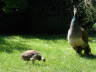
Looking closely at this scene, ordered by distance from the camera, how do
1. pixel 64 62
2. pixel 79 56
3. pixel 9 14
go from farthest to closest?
pixel 9 14, pixel 79 56, pixel 64 62

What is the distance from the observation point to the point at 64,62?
875 cm

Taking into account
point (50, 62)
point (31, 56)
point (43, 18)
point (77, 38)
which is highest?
point (31, 56)

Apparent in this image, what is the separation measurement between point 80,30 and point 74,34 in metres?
0.28

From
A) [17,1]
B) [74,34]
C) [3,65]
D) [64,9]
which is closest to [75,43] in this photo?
[74,34]

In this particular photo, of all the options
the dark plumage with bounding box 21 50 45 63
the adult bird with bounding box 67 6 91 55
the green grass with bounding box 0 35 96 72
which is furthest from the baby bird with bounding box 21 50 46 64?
the adult bird with bounding box 67 6 91 55

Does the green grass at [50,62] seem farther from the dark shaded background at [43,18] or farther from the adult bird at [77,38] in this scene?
the dark shaded background at [43,18]

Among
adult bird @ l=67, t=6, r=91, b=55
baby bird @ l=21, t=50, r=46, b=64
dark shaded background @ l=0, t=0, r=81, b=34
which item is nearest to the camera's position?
baby bird @ l=21, t=50, r=46, b=64

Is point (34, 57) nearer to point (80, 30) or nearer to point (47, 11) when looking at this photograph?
point (80, 30)

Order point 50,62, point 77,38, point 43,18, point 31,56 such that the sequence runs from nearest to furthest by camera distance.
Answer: point 31,56
point 50,62
point 77,38
point 43,18

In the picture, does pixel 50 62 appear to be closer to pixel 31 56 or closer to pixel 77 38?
pixel 31 56

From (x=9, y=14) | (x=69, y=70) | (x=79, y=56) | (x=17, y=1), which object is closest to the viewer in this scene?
(x=69, y=70)

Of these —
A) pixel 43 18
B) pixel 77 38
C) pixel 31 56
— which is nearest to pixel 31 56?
pixel 31 56

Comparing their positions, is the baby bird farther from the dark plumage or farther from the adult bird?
the adult bird

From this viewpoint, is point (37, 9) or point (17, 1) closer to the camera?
point (17, 1)
